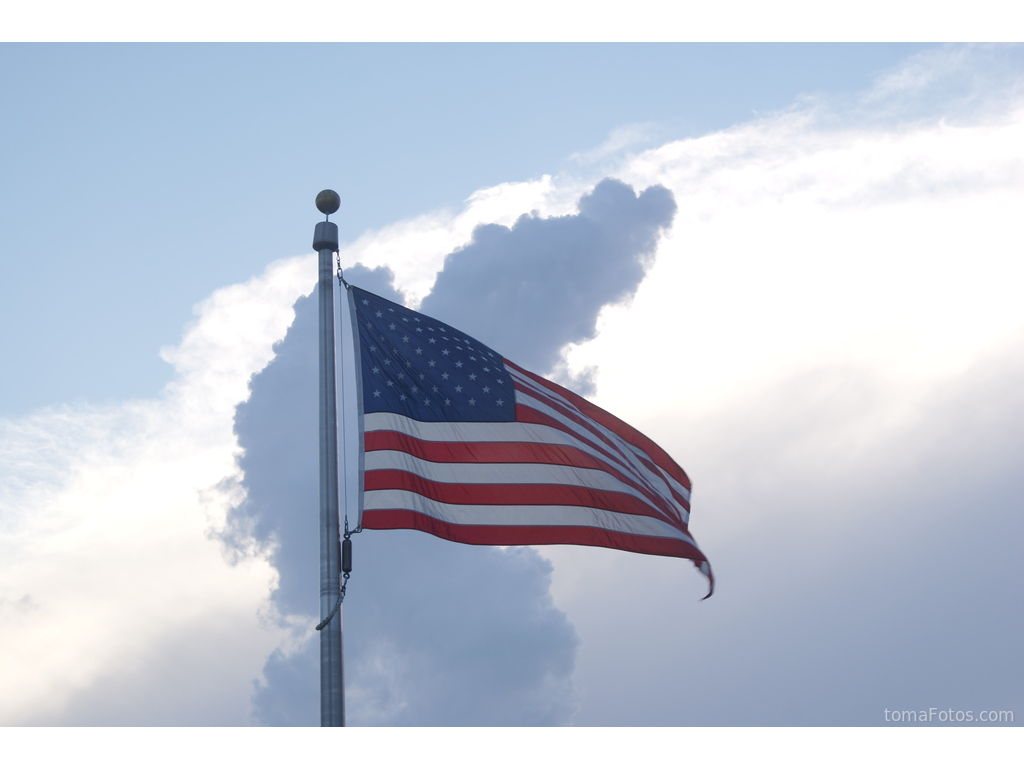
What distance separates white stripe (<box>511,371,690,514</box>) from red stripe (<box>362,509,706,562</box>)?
1.85m

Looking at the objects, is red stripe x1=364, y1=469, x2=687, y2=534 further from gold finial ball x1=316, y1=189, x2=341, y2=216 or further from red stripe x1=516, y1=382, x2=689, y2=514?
gold finial ball x1=316, y1=189, x2=341, y2=216

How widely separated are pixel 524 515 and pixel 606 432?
3015mm

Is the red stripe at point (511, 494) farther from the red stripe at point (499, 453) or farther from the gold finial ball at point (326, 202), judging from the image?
the gold finial ball at point (326, 202)

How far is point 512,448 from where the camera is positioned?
15891mm

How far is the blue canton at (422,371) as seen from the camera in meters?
15.1

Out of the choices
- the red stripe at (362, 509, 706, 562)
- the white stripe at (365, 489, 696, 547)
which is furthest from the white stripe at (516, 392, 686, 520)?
the red stripe at (362, 509, 706, 562)

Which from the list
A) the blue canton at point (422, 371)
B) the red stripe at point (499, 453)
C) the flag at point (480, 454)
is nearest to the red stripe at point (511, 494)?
the flag at point (480, 454)

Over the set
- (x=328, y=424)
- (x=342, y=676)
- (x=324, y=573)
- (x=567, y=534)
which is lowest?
(x=342, y=676)

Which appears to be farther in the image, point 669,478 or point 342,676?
point 669,478

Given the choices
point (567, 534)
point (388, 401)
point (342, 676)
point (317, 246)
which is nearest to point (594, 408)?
point (567, 534)

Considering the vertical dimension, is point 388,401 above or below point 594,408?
below

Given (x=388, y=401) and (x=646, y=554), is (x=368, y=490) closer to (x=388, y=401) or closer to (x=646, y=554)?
(x=388, y=401)

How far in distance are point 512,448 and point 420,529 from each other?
2.49 m

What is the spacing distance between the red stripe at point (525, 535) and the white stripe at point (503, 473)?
0.68m
